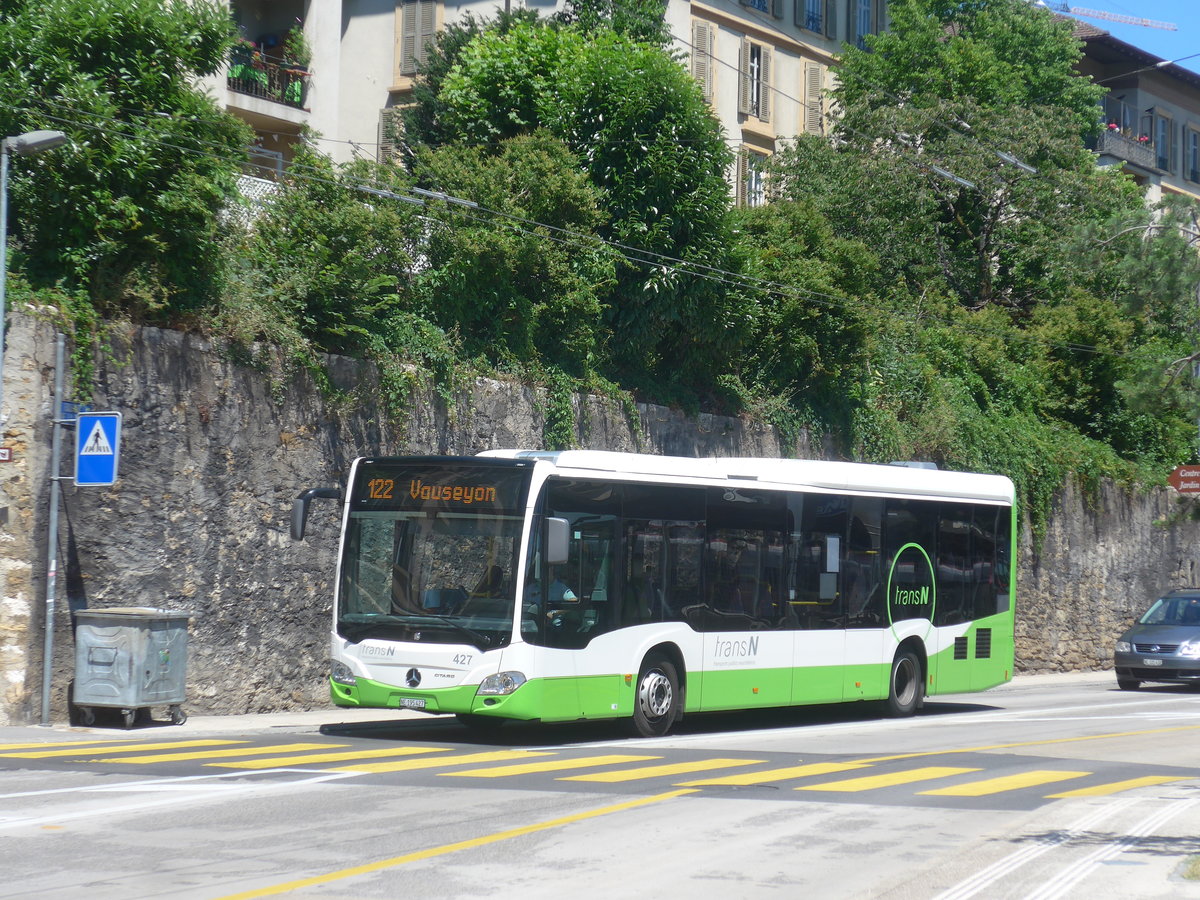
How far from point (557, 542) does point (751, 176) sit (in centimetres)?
3012

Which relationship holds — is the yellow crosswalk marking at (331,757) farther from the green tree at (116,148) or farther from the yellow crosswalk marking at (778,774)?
the green tree at (116,148)

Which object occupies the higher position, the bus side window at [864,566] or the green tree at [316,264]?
the green tree at [316,264]

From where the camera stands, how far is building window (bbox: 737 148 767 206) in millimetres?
40875

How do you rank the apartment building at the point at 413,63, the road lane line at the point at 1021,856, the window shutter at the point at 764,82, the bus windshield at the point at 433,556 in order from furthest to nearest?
the window shutter at the point at 764,82 < the apartment building at the point at 413,63 < the bus windshield at the point at 433,556 < the road lane line at the point at 1021,856

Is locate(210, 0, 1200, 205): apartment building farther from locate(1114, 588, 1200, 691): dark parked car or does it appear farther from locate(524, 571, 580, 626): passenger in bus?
locate(524, 571, 580, 626): passenger in bus

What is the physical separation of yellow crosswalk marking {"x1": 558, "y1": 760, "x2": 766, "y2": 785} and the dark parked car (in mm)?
15060

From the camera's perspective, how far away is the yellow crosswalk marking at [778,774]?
11.5m

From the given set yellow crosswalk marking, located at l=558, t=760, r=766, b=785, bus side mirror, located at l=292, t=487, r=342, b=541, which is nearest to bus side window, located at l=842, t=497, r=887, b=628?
yellow crosswalk marking, located at l=558, t=760, r=766, b=785

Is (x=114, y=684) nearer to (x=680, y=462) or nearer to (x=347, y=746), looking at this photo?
(x=347, y=746)

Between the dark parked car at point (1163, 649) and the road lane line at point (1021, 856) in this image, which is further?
the dark parked car at point (1163, 649)

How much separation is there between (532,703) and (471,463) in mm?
2413

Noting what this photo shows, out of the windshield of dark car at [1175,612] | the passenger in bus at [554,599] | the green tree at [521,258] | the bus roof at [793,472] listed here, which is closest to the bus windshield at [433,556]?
the passenger in bus at [554,599]

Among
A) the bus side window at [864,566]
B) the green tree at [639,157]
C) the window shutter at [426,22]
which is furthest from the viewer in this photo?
the window shutter at [426,22]

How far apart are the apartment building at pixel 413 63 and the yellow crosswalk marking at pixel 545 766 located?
→ 606 inches
